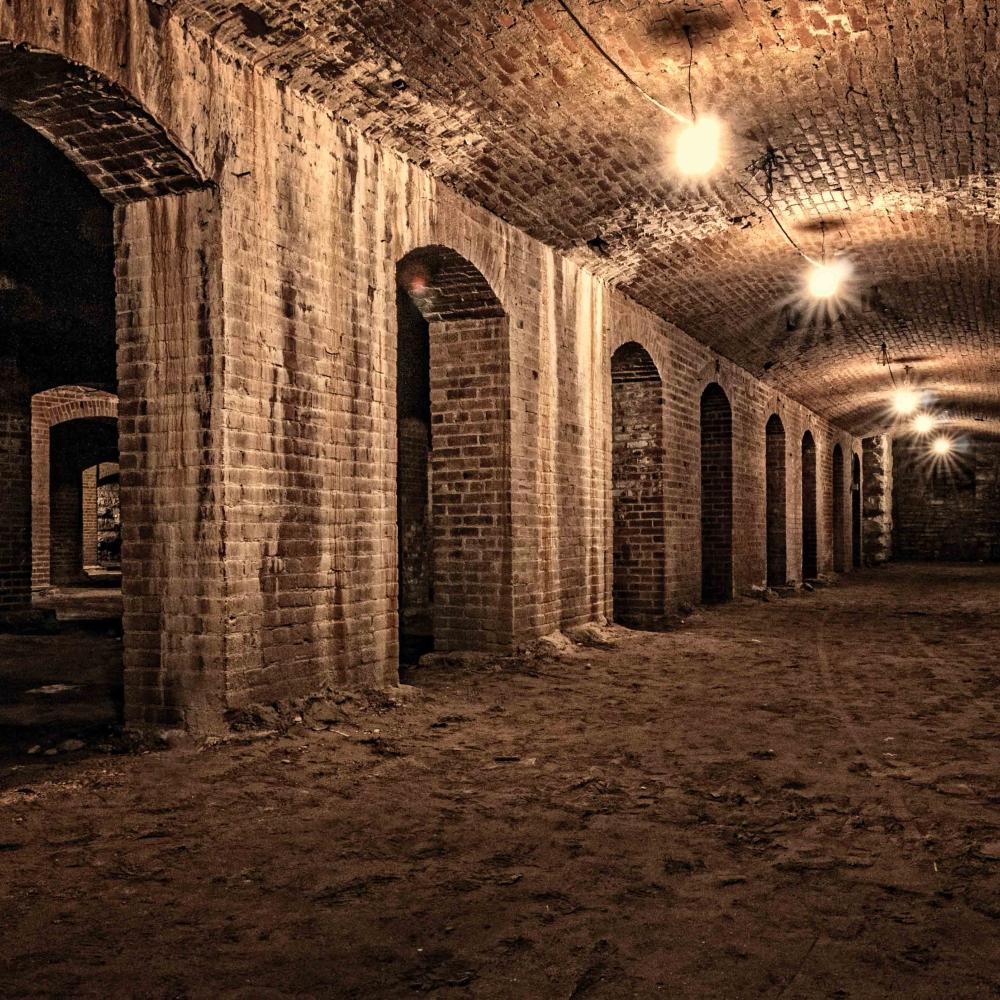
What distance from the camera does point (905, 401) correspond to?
21.3 metres

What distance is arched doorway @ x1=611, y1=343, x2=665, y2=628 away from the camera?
38.3 ft

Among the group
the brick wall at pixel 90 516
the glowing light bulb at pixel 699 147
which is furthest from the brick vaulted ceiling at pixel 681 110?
the brick wall at pixel 90 516

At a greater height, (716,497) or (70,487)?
(70,487)

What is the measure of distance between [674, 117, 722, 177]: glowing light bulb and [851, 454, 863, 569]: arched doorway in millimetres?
19937

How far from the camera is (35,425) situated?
51.7 feet

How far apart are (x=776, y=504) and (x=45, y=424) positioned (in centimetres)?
1251

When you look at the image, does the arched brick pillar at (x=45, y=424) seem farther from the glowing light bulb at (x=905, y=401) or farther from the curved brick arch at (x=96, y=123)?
the glowing light bulb at (x=905, y=401)

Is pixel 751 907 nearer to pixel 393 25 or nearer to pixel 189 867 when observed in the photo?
pixel 189 867

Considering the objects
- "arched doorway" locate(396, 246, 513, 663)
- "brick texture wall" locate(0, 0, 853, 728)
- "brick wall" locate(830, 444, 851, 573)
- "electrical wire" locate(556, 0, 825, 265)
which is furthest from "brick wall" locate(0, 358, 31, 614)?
"brick wall" locate(830, 444, 851, 573)

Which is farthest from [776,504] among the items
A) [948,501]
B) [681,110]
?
[948,501]

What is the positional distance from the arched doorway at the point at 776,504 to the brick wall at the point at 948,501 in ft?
51.8

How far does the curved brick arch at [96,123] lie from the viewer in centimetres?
436

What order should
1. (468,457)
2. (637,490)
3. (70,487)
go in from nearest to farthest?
(468,457) < (637,490) < (70,487)

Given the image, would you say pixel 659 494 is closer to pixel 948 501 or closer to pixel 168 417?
pixel 168 417
